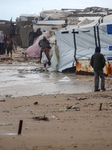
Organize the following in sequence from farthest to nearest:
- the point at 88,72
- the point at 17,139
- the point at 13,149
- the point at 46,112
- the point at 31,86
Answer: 1. the point at 88,72
2. the point at 31,86
3. the point at 46,112
4. the point at 17,139
5. the point at 13,149

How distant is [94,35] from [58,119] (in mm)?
10777

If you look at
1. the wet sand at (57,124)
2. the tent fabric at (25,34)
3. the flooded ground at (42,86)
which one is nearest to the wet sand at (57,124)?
the wet sand at (57,124)

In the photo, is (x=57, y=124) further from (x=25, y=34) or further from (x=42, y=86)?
(x=25, y=34)

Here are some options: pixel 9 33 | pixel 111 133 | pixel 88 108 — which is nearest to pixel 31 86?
pixel 88 108

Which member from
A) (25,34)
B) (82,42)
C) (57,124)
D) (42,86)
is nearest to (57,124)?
(57,124)

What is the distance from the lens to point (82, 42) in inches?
695

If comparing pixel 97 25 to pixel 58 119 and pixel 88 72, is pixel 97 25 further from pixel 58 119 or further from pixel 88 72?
pixel 58 119

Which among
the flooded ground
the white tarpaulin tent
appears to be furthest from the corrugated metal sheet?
the flooded ground

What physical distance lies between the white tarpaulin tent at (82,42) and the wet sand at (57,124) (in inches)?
302

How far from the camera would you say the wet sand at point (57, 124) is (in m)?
4.93

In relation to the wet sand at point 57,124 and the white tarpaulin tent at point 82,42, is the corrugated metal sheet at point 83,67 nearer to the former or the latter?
the white tarpaulin tent at point 82,42

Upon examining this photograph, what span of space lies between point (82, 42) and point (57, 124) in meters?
11.8

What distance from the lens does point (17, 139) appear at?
17.0ft

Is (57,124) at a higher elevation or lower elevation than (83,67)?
higher
